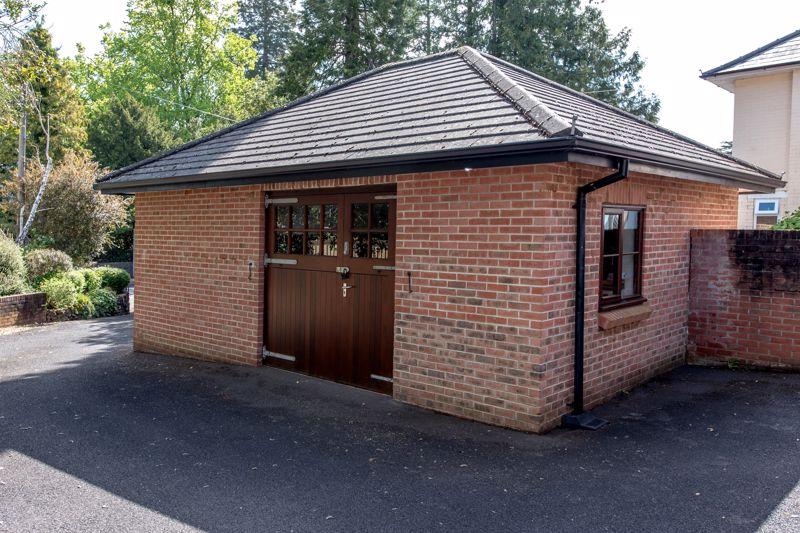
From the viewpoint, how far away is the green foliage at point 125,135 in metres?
30.0

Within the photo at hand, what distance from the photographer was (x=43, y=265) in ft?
49.1

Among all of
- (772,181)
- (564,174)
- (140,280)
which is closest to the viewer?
(564,174)

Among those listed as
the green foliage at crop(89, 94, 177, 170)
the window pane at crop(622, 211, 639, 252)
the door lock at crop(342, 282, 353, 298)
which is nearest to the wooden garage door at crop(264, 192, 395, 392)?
the door lock at crop(342, 282, 353, 298)

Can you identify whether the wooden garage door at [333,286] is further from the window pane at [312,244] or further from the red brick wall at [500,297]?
the red brick wall at [500,297]

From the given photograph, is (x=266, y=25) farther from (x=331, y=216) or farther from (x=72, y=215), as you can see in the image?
(x=331, y=216)

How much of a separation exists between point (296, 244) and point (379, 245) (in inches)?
58.4

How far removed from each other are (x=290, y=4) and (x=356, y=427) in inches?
1689

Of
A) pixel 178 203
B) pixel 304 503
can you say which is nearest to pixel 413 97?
pixel 178 203

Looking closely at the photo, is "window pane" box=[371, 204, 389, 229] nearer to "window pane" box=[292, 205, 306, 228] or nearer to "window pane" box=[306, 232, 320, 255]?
"window pane" box=[306, 232, 320, 255]

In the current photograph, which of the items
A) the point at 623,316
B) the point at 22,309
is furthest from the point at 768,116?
the point at 22,309

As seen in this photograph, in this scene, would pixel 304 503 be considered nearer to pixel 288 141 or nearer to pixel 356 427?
pixel 356 427

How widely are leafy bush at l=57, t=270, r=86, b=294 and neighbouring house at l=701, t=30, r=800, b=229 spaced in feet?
55.7

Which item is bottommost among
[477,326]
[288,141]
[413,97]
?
[477,326]

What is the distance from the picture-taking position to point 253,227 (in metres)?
8.51
